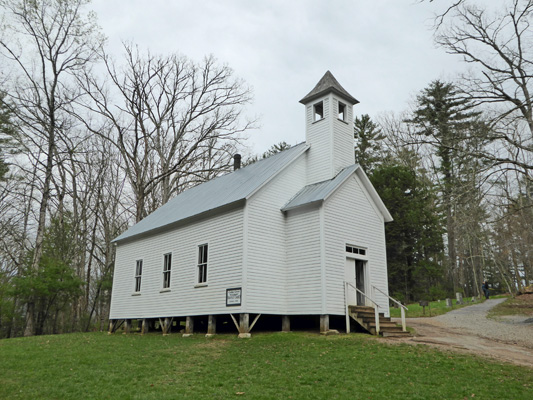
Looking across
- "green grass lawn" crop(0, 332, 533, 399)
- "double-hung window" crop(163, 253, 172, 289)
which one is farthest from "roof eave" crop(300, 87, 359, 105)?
"green grass lawn" crop(0, 332, 533, 399)

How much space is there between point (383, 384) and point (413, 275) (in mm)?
28053

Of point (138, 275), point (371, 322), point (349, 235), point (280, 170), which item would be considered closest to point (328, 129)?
point (280, 170)

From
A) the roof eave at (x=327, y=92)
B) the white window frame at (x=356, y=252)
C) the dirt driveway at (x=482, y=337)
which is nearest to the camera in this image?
the dirt driveway at (x=482, y=337)

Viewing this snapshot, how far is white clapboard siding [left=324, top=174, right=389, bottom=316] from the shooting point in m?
15.2

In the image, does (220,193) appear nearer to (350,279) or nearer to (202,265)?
(202,265)

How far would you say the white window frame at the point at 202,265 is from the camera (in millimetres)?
17031

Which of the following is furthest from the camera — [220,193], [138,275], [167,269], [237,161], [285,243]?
[237,161]

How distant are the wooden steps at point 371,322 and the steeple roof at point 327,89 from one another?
865 cm

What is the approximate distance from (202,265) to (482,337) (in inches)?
411

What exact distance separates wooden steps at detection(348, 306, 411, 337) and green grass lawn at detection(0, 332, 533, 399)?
3.88ft

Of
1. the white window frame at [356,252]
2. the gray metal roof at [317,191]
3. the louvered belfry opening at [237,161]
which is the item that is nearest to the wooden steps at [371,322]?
the white window frame at [356,252]

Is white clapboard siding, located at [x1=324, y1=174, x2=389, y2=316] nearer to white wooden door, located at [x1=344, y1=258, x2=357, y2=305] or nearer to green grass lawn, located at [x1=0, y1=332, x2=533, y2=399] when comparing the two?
white wooden door, located at [x1=344, y1=258, x2=357, y2=305]

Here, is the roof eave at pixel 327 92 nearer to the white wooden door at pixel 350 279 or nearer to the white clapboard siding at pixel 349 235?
the white clapboard siding at pixel 349 235

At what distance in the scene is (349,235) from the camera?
16.5m
